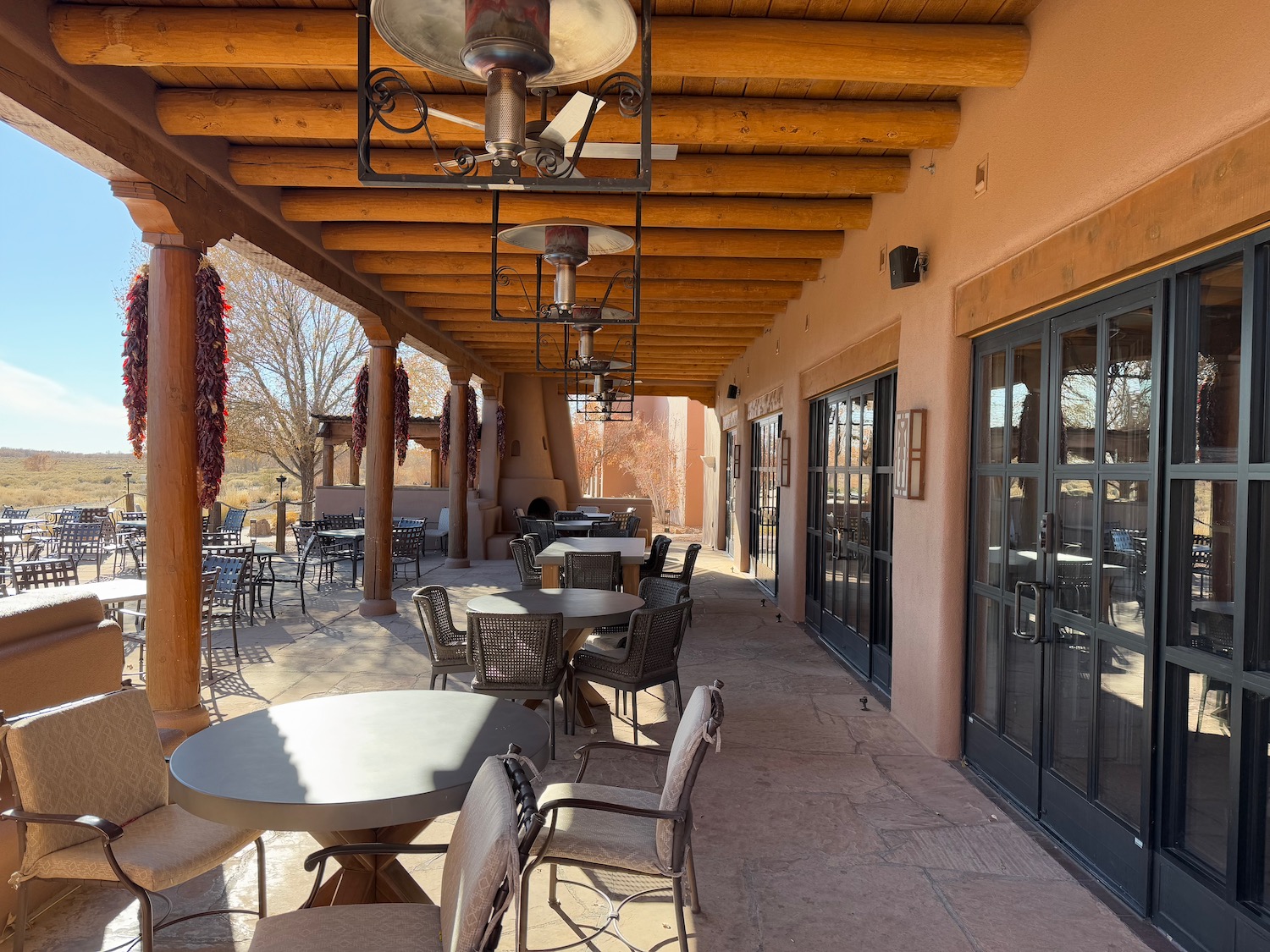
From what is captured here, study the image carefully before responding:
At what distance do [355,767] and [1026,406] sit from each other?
9.61ft

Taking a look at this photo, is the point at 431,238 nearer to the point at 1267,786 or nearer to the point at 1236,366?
the point at 1236,366

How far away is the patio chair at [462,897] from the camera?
1299 millimetres

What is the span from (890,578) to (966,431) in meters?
1.47

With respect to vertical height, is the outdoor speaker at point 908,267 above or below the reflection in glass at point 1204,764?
above

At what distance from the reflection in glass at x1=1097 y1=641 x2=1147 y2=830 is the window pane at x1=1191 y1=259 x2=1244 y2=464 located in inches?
29.2

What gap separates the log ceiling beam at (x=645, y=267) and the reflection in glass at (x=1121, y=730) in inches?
176

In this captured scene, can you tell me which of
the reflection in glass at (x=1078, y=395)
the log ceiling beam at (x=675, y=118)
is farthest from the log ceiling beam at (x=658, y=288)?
the reflection in glass at (x=1078, y=395)

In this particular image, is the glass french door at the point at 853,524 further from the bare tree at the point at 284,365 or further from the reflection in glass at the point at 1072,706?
the bare tree at the point at 284,365

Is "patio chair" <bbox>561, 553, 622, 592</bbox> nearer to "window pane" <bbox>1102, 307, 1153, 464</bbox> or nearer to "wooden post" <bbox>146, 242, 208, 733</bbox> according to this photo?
"wooden post" <bbox>146, 242, 208, 733</bbox>

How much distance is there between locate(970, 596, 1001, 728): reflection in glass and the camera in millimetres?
3625

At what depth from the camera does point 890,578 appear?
16.8 ft

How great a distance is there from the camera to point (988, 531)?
374 centimetres

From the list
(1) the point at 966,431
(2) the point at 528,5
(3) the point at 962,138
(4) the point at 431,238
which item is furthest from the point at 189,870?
(4) the point at 431,238

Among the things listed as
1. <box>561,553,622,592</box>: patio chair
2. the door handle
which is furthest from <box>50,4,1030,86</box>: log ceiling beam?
<box>561,553,622,592</box>: patio chair
